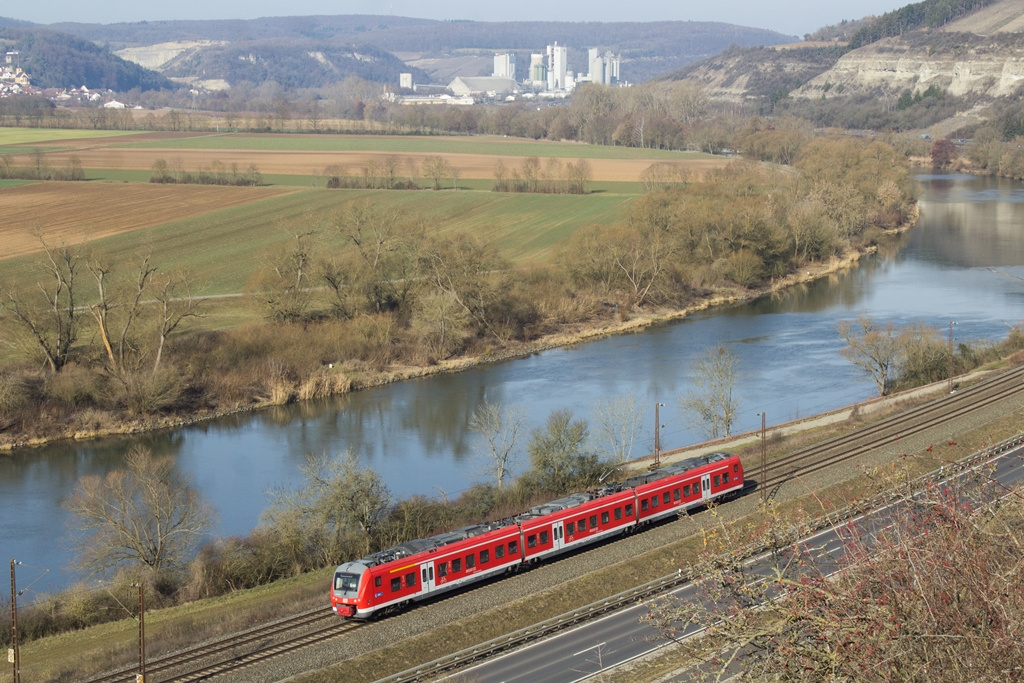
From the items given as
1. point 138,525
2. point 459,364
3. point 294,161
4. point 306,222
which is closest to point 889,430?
point 459,364

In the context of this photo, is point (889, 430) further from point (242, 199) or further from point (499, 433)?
point (242, 199)

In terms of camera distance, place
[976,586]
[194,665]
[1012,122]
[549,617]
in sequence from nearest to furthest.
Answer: [976,586] → [194,665] → [549,617] → [1012,122]

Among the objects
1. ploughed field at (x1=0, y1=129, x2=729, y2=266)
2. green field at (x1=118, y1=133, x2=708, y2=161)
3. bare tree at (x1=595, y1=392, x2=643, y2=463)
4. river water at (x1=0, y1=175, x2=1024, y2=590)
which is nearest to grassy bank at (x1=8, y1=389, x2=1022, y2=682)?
river water at (x1=0, y1=175, x2=1024, y2=590)

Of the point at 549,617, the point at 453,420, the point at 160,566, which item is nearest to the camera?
the point at 549,617

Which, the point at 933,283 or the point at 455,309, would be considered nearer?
the point at 455,309

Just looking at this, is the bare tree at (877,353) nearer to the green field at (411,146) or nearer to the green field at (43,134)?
the green field at (411,146)

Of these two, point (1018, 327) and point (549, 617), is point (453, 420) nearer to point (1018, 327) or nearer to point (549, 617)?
point (549, 617)

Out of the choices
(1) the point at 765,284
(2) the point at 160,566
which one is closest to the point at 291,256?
(2) the point at 160,566
